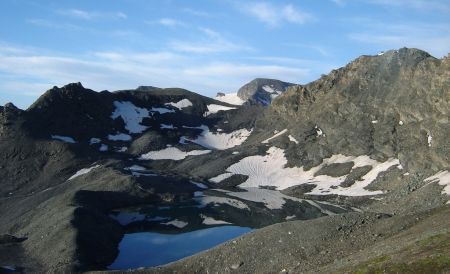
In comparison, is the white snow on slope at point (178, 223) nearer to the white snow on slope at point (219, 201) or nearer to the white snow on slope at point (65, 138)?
the white snow on slope at point (219, 201)

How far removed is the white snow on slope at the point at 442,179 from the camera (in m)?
91.1

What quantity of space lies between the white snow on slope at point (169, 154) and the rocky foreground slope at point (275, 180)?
2.44ft

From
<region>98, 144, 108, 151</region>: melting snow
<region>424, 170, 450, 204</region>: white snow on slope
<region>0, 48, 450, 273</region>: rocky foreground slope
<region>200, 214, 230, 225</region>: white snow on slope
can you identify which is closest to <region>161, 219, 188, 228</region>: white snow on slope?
<region>0, 48, 450, 273</region>: rocky foreground slope

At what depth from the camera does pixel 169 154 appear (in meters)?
183

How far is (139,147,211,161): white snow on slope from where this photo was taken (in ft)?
589

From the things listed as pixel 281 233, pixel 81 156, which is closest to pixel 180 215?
pixel 281 233

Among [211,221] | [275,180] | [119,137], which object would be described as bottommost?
[211,221]

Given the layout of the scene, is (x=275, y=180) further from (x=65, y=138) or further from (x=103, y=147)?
(x=65, y=138)

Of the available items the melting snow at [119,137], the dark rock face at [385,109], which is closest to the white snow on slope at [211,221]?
the dark rock face at [385,109]

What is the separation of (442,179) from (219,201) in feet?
170

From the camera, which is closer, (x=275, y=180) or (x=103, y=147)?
(x=275, y=180)

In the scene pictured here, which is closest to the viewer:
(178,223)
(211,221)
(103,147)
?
(178,223)

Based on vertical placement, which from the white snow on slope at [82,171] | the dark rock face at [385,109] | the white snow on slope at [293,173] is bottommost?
the white snow on slope at [82,171]

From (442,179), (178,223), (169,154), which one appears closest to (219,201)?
(178,223)
